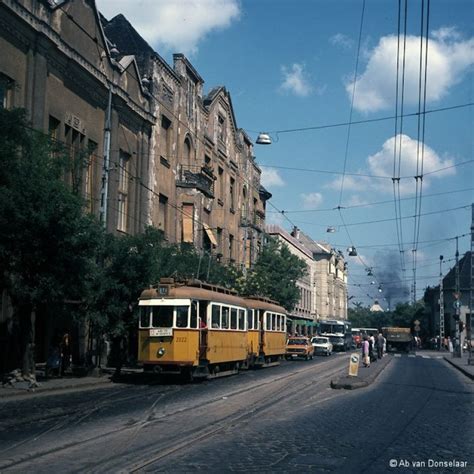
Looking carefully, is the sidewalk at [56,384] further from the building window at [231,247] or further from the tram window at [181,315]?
the building window at [231,247]

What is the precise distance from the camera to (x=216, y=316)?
26281mm

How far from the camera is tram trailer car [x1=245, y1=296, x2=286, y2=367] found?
33.4 metres

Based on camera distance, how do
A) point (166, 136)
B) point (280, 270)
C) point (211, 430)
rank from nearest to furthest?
point (211, 430) < point (166, 136) < point (280, 270)

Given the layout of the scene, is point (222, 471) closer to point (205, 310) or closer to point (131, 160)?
point (205, 310)

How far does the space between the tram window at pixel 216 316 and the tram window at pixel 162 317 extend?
242 cm

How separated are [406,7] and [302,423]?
903 cm

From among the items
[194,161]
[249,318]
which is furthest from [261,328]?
[194,161]

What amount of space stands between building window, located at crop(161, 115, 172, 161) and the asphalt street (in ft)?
70.1

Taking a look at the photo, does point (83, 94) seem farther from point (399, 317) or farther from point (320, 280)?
point (399, 317)

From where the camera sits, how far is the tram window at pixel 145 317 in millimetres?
24181

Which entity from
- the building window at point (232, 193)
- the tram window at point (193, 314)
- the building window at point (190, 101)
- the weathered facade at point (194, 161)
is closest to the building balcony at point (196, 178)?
the weathered facade at point (194, 161)

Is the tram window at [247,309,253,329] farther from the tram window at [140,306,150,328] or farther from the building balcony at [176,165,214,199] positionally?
the building balcony at [176,165,214,199]

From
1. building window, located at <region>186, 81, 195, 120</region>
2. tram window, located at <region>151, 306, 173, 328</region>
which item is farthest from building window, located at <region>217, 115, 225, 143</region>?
tram window, located at <region>151, 306, 173, 328</region>

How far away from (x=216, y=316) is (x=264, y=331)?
404 inches
